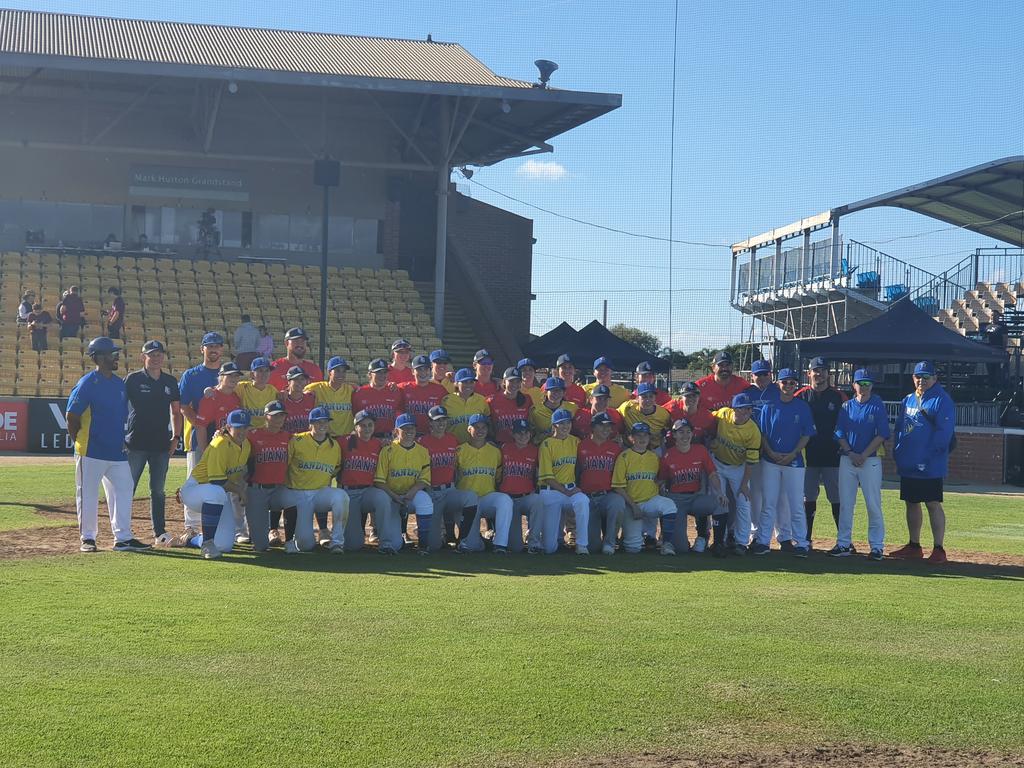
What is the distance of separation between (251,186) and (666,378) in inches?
488

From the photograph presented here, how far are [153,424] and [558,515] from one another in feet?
12.3

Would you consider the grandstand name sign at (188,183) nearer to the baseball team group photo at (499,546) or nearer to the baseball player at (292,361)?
the baseball team group photo at (499,546)

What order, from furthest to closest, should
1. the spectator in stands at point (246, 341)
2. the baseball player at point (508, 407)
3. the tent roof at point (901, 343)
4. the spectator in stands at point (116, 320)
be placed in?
the spectator in stands at point (116, 320) < the spectator in stands at point (246, 341) < the tent roof at point (901, 343) < the baseball player at point (508, 407)

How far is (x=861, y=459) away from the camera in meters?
11.5

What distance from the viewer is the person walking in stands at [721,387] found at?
12156 mm

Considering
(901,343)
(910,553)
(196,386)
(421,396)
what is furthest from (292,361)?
(901,343)

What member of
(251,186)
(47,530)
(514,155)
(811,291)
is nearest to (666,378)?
(811,291)

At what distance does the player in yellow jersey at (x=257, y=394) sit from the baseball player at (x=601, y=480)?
299 cm

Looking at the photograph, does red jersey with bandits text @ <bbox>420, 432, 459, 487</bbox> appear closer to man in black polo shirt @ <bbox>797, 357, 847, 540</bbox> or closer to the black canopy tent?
man in black polo shirt @ <bbox>797, 357, 847, 540</bbox>

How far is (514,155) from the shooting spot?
102 feet

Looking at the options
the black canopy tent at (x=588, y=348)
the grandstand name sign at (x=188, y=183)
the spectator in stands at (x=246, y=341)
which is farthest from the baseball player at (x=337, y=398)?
the grandstand name sign at (x=188, y=183)

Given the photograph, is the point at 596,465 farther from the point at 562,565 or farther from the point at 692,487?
the point at 562,565

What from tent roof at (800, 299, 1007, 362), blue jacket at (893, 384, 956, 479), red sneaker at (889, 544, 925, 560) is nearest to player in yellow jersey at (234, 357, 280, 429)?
blue jacket at (893, 384, 956, 479)

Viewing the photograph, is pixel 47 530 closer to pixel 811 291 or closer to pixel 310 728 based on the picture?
pixel 310 728
